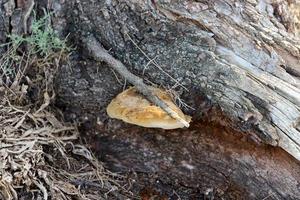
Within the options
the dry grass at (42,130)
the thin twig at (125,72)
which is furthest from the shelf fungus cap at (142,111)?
the dry grass at (42,130)

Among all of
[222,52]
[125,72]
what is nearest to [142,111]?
[125,72]

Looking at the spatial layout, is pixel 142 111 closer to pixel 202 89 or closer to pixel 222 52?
pixel 202 89

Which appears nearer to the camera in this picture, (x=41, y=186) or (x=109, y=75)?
(x=41, y=186)

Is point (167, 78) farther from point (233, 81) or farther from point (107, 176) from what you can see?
point (107, 176)

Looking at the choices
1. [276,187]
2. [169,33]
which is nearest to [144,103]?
[169,33]

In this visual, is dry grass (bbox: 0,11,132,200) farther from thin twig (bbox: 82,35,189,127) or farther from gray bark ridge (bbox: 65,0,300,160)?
gray bark ridge (bbox: 65,0,300,160)

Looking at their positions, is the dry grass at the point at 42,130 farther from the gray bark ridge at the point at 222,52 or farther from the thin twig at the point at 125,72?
the gray bark ridge at the point at 222,52

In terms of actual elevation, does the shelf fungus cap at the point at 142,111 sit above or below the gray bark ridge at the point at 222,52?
below
